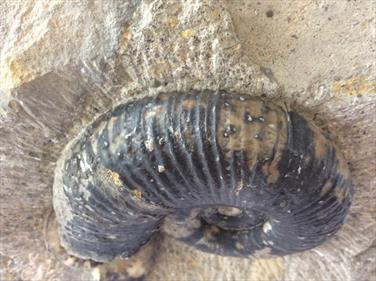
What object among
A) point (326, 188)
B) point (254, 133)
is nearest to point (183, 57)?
point (254, 133)

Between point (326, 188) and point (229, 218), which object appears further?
point (229, 218)

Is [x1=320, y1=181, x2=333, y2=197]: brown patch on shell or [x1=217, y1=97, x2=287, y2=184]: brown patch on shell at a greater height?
[x1=217, y1=97, x2=287, y2=184]: brown patch on shell

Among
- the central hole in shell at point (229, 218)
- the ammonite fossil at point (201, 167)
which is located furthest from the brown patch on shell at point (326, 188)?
the central hole in shell at point (229, 218)

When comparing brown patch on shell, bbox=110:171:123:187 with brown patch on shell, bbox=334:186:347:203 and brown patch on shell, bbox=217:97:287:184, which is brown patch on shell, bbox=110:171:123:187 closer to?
brown patch on shell, bbox=217:97:287:184

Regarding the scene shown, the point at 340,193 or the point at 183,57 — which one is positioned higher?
Answer: the point at 183,57

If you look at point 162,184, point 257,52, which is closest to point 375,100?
point 257,52

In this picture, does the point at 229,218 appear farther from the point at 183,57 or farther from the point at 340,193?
the point at 183,57

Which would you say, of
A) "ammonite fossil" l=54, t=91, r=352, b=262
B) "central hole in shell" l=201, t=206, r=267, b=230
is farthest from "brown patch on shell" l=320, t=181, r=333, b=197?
"central hole in shell" l=201, t=206, r=267, b=230

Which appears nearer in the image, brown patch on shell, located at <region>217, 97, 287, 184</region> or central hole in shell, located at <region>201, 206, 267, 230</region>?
brown patch on shell, located at <region>217, 97, 287, 184</region>

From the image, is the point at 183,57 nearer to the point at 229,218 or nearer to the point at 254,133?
the point at 254,133
